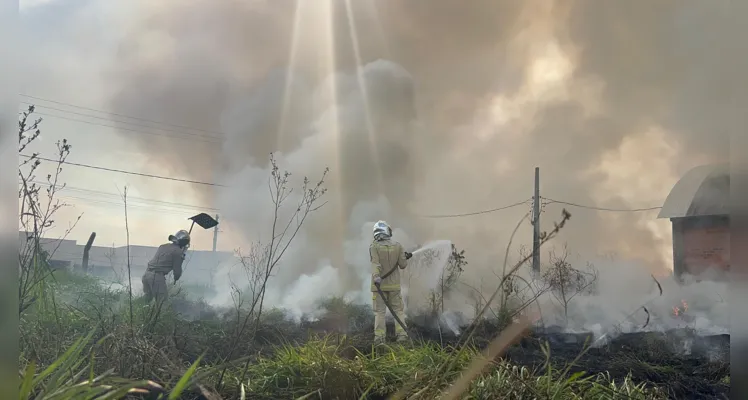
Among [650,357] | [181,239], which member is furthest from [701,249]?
[181,239]

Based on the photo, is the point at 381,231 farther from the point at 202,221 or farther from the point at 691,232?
the point at 691,232

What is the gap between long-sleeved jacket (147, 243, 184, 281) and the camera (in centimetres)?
630

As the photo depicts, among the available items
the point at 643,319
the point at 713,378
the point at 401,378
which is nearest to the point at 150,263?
the point at 401,378

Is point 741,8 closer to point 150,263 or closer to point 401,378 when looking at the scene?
point 401,378

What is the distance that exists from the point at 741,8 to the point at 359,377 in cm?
209

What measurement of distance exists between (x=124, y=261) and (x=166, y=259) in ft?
1.82

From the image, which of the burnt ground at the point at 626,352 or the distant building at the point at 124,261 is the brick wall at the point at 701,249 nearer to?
the burnt ground at the point at 626,352

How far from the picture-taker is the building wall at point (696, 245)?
22.2ft

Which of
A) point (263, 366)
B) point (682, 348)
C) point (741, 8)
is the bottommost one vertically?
point (682, 348)

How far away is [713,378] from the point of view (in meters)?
3.94

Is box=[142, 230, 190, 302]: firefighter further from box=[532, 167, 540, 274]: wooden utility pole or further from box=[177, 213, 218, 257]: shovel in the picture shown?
box=[532, 167, 540, 274]: wooden utility pole

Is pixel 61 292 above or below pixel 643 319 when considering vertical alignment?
above

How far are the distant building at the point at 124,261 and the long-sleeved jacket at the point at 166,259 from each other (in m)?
0.09

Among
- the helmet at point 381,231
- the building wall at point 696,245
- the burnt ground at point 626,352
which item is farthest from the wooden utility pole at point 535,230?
the building wall at point 696,245
